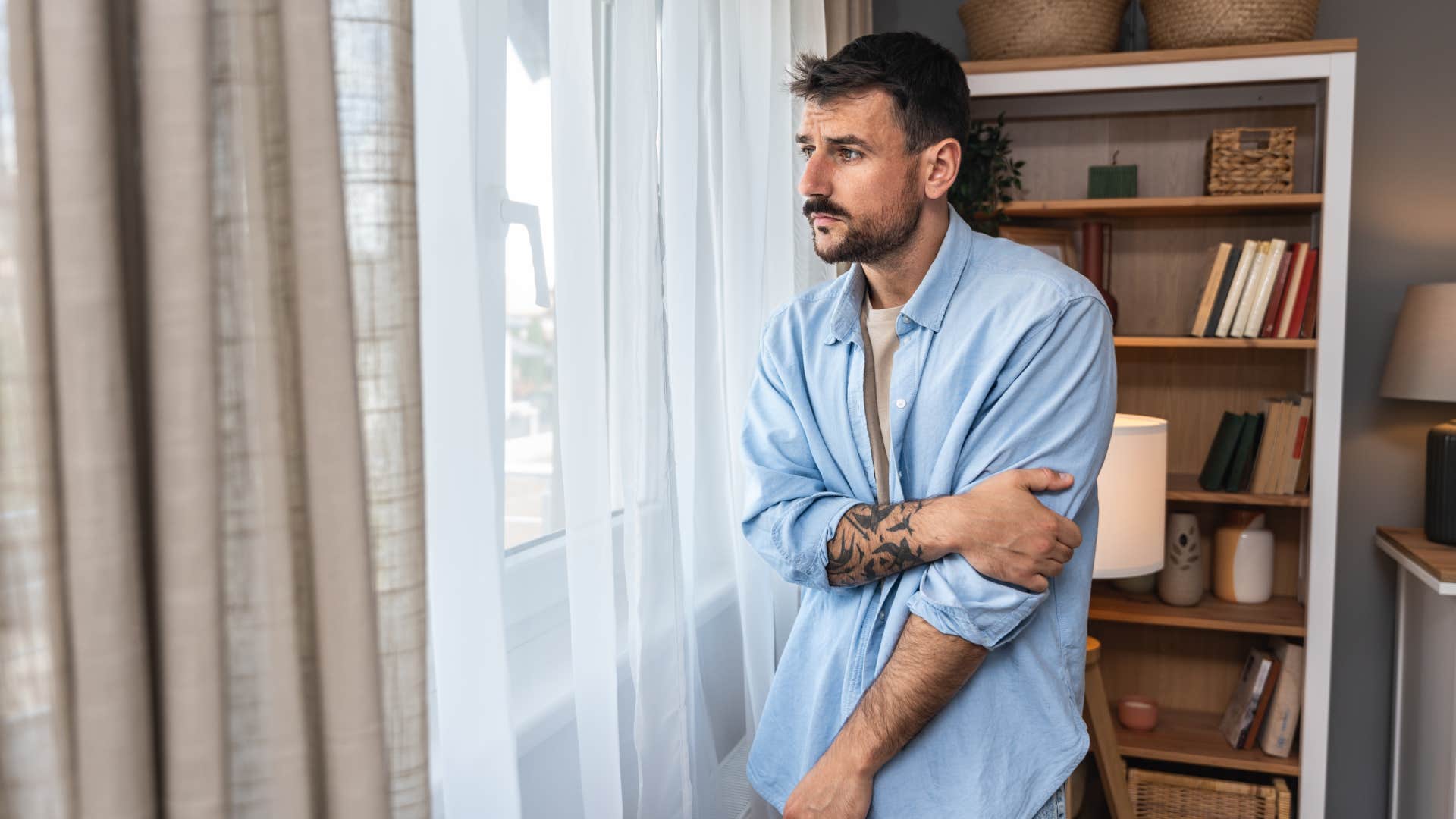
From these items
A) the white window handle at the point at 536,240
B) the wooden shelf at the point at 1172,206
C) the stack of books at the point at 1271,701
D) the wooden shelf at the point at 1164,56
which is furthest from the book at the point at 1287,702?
the white window handle at the point at 536,240

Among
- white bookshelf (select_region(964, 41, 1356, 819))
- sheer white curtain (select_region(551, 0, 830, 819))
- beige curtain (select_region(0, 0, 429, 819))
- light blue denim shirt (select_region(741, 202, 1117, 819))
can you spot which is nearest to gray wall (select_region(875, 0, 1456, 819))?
white bookshelf (select_region(964, 41, 1356, 819))

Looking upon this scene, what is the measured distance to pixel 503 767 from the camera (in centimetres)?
103

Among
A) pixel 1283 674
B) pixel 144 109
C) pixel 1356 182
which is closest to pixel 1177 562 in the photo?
pixel 1283 674

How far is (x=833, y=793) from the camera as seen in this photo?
1.18 meters

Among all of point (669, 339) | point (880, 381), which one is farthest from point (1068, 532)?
point (669, 339)

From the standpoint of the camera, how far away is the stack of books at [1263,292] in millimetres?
2525

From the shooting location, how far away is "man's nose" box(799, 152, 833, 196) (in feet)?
4.07

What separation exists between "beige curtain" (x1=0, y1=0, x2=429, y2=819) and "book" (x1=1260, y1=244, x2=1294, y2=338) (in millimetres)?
2430

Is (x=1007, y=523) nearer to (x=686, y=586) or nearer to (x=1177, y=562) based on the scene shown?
(x=686, y=586)

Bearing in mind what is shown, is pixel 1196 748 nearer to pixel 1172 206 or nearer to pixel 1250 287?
pixel 1250 287

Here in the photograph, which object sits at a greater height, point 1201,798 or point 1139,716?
point 1139,716

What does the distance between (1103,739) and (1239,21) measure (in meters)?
1.73

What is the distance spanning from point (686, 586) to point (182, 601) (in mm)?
1141

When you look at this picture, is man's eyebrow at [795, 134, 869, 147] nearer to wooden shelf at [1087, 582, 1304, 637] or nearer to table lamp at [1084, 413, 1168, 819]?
table lamp at [1084, 413, 1168, 819]
